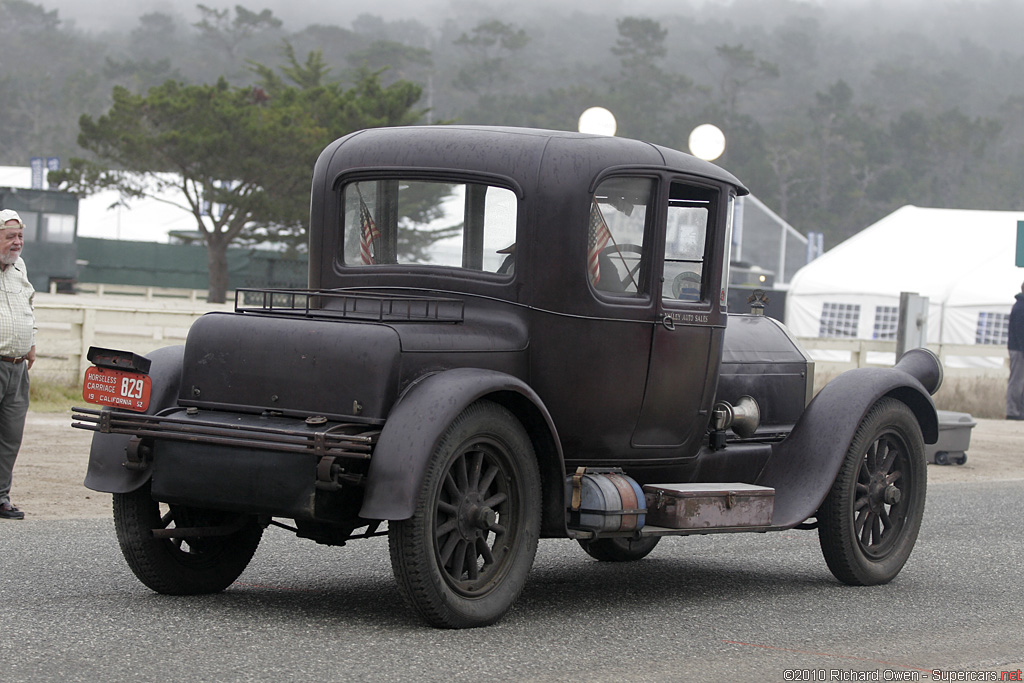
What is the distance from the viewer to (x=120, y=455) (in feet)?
17.8

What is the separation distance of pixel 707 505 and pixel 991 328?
21.9 meters

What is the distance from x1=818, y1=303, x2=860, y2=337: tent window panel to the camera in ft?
94.4

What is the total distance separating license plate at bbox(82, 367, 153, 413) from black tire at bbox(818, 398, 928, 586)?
341 cm

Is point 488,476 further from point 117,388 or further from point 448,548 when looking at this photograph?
point 117,388

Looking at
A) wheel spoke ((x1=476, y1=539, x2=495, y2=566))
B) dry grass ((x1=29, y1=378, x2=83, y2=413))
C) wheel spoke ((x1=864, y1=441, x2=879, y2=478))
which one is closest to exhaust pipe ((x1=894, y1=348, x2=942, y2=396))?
wheel spoke ((x1=864, y1=441, x2=879, y2=478))

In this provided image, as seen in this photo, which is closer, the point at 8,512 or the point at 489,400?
the point at 489,400

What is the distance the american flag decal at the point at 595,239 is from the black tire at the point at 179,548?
5.94 ft

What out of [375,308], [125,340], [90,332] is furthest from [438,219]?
[125,340]

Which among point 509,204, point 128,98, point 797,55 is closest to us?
point 509,204

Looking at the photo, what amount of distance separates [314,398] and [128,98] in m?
46.0

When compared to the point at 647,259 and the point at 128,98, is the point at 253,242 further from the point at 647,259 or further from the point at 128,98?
the point at 647,259

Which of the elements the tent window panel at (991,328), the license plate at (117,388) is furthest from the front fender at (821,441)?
the tent window panel at (991,328)

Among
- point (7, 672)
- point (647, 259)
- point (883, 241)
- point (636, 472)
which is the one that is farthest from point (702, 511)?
point (883, 241)

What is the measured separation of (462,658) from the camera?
15.4 ft
